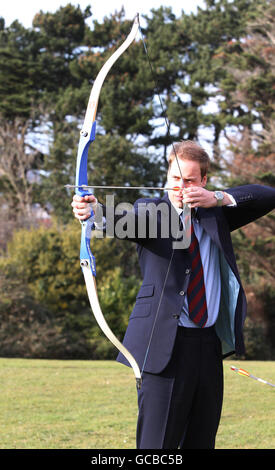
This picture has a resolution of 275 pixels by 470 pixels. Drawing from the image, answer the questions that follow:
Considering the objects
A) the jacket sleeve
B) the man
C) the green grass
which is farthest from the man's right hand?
the green grass

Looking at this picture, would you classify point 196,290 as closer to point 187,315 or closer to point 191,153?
point 187,315

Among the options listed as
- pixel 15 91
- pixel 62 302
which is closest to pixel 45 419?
pixel 62 302

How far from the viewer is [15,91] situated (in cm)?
2406

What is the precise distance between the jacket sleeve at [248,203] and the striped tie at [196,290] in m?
0.23

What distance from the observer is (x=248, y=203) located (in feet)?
9.53

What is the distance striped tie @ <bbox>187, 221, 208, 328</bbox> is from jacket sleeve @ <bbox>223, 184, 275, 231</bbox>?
23cm

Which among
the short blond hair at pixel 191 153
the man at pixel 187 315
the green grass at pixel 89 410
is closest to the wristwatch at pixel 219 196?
the man at pixel 187 315

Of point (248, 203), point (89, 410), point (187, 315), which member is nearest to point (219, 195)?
point (248, 203)

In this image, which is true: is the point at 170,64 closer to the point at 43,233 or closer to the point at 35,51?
the point at 35,51

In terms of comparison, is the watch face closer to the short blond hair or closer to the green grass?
the short blond hair

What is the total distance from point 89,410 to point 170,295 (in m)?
4.73

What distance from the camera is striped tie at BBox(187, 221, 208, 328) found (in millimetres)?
2652

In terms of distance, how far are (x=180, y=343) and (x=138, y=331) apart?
0.20 m

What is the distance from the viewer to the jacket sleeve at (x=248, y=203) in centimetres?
290
